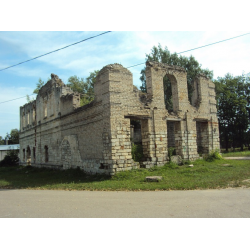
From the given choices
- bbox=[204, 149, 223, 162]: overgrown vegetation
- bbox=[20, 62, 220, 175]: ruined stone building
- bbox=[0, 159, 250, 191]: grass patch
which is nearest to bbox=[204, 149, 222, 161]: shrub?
bbox=[204, 149, 223, 162]: overgrown vegetation

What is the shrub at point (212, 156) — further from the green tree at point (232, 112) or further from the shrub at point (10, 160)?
the shrub at point (10, 160)

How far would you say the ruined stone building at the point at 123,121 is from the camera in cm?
1294

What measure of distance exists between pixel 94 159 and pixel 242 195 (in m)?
8.64

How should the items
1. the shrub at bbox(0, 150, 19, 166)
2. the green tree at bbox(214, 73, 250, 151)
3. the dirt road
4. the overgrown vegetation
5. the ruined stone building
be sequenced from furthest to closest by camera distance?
the green tree at bbox(214, 73, 250, 151)
the shrub at bbox(0, 150, 19, 166)
the overgrown vegetation
the ruined stone building
the dirt road

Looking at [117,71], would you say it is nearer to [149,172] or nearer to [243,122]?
[149,172]

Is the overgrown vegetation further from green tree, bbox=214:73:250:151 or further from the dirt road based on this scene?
green tree, bbox=214:73:250:151

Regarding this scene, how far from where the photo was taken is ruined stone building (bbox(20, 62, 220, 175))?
12938mm

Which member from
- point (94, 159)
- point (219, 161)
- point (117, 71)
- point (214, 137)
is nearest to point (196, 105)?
point (214, 137)

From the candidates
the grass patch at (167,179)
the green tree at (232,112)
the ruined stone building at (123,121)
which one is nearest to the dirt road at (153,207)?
the grass patch at (167,179)

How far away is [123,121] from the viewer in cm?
1305

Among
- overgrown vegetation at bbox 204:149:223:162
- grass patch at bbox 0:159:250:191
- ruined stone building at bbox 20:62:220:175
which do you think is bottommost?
grass patch at bbox 0:159:250:191

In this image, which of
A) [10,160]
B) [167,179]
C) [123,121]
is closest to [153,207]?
[167,179]

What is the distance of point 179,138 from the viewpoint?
15422 mm

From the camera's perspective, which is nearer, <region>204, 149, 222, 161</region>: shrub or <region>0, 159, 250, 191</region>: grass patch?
<region>0, 159, 250, 191</region>: grass patch
